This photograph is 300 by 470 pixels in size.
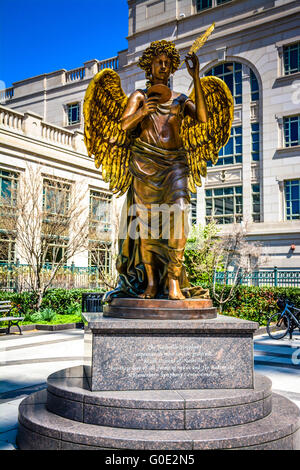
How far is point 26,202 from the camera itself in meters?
17.1

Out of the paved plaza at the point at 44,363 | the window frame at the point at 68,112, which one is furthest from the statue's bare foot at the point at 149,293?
the window frame at the point at 68,112

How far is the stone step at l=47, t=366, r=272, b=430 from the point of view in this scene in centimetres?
356

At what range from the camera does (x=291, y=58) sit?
25.8m

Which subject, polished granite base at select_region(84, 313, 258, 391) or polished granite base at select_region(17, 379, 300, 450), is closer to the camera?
polished granite base at select_region(17, 379, 300, 450)

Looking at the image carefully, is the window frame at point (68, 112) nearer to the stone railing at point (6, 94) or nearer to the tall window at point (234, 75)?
the stone railing at point (6, 94)

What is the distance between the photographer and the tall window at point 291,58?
2559cm

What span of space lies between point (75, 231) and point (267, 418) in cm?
1550

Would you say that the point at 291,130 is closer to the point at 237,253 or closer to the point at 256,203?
the point at 256,203

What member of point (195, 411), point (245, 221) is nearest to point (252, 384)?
point (195, 411)

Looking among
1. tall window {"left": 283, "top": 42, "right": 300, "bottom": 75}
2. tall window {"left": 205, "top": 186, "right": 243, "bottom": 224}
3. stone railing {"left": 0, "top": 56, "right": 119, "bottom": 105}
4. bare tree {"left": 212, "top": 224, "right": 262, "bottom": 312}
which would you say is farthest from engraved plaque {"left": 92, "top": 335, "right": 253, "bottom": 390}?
stone railing {"left": 0, "top": 56, "right": 119, "bottom": 105}

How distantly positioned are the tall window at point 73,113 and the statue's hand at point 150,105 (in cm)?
3293

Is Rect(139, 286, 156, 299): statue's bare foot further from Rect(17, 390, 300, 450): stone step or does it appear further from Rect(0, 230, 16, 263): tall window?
Rect(0, 230, 16, 263): tall window

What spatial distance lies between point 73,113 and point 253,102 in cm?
1683

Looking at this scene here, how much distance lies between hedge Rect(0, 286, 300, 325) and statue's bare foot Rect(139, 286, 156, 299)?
11089 mm
